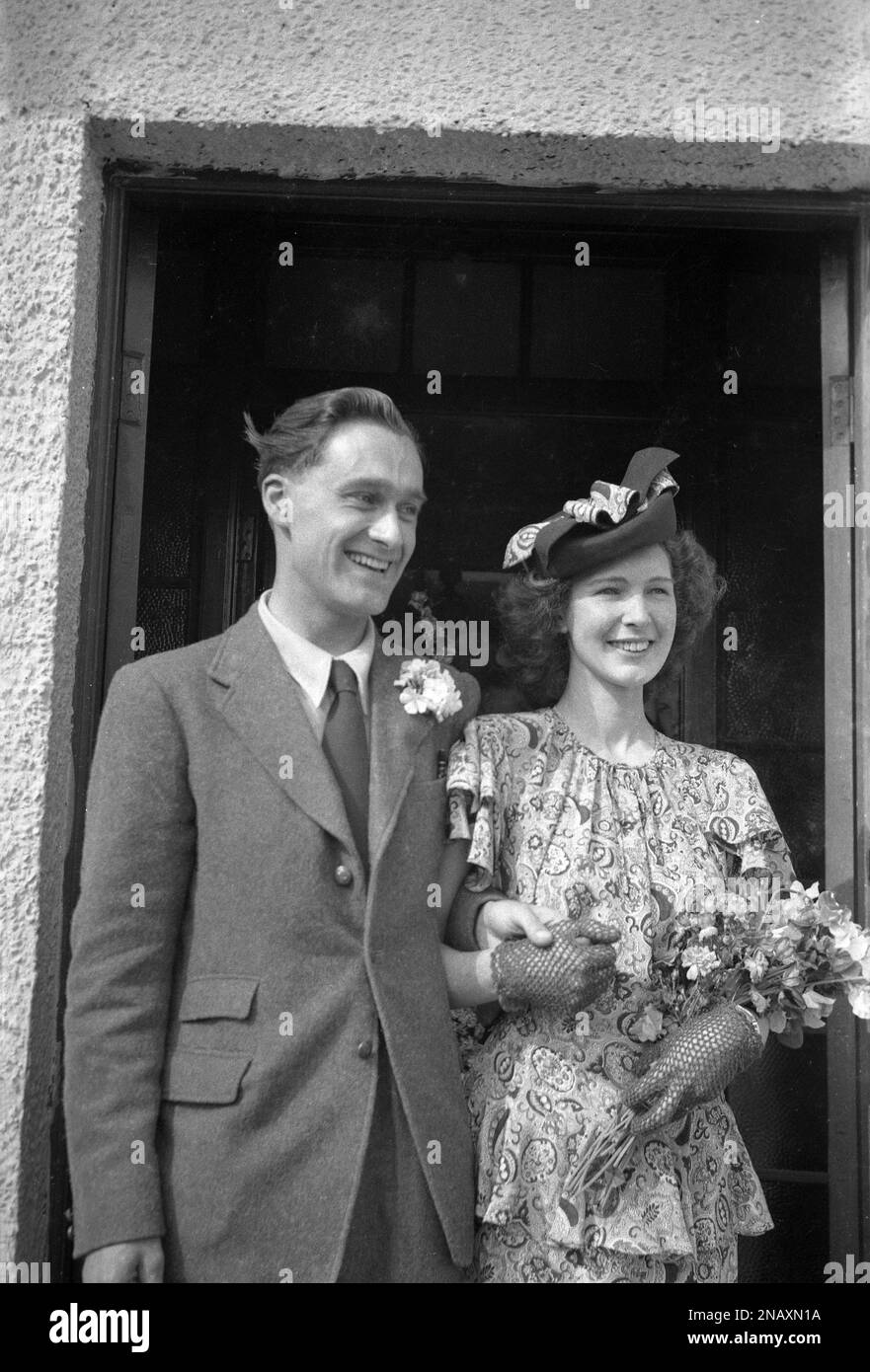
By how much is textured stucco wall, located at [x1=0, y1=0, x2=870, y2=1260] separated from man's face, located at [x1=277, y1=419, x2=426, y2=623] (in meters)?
0.53

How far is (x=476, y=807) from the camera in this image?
240 centimetres

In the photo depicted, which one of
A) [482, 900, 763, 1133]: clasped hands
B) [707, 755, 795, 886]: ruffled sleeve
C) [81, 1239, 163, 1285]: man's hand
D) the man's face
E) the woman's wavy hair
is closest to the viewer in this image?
[81, 1239, 163, 1285]: man's hand

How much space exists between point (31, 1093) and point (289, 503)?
1280 millimetres

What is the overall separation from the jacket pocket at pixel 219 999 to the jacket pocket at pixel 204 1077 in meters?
0.07

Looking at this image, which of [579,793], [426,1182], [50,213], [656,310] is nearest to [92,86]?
[50,213]

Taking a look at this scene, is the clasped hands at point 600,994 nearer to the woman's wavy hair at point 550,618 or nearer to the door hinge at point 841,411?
the woman's wavy hair at point 550,618

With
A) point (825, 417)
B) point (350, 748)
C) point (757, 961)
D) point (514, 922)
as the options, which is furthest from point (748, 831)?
point (825, 417)

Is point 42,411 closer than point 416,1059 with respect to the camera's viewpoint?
No

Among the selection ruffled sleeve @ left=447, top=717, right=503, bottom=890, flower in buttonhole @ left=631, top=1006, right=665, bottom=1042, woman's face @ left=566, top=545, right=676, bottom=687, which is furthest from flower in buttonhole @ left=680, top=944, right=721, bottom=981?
woman's face @ left=566, top=545, right=676, bottom=687

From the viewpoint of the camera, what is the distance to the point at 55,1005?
2506mm

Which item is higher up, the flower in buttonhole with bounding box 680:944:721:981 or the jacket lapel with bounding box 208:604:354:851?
the jacket lapel with bounding box 208:604:354:851

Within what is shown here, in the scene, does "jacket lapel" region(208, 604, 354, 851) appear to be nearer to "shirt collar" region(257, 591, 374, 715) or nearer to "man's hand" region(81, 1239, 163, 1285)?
"shirt collar" region(257, 591, 374, 715)

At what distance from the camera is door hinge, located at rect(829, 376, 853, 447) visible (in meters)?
2.89
